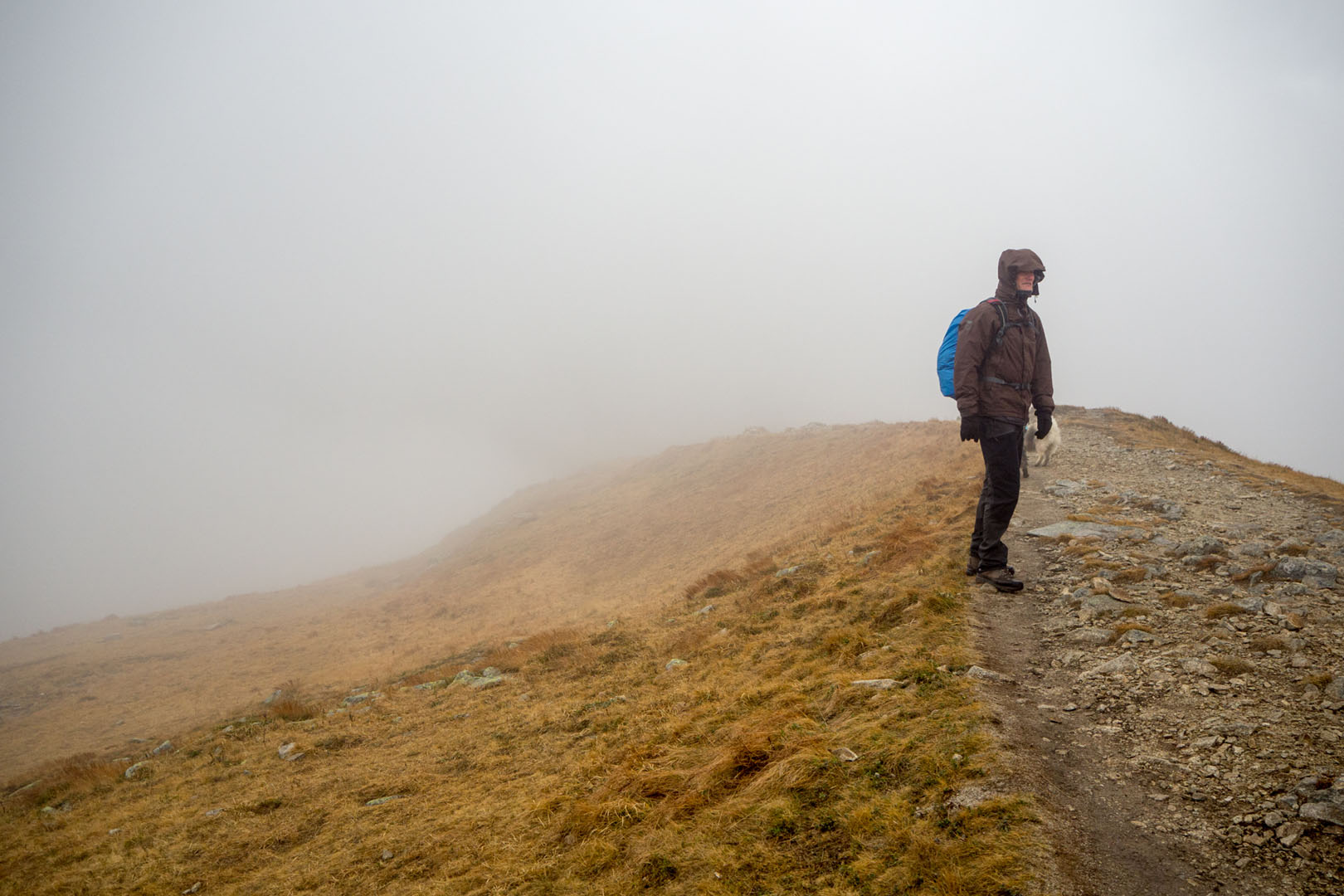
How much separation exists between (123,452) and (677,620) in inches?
9725

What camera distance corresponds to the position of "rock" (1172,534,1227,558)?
330 inches

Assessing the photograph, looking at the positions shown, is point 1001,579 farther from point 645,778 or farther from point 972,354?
point 645,778

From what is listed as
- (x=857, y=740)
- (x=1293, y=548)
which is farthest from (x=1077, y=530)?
(x=857, y=740)

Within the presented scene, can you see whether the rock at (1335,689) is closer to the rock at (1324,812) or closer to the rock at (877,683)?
the rock at (1324,812)

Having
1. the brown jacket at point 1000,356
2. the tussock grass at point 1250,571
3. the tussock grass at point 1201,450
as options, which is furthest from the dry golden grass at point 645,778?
the tussock grass at point 1201,450

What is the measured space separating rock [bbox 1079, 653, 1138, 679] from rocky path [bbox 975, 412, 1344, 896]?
2 cm

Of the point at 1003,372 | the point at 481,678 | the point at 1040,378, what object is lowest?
the point at 481,678

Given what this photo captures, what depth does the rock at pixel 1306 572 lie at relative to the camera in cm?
686

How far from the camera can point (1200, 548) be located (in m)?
8.49

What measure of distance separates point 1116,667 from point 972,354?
4.05 metres

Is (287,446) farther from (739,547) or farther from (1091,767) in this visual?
(1091,767)

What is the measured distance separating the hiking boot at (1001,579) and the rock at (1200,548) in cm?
248

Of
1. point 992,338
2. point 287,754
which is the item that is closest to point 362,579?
point 287,754

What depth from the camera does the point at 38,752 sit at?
20.4 meters
